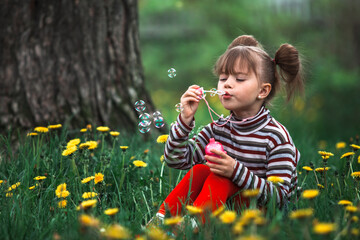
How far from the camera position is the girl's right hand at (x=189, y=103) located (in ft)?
6.20

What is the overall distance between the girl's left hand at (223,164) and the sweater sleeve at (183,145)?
0.18 m

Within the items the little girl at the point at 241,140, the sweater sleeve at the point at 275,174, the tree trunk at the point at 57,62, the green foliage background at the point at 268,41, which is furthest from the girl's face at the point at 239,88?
the green foliage background at the point at 268,41

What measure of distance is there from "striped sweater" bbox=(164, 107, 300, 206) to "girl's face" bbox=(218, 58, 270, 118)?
88 mm

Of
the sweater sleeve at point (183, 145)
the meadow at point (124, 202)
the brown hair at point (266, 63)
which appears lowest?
the meadow at point (124, 202)

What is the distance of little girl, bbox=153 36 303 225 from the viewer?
1.75 metres

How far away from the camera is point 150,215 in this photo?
1850mm

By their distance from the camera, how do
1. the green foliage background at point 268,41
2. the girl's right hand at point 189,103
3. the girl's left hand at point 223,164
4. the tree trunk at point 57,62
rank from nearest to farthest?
the girl's left hand at point 223,164 < the girl's right hand at point 189,103 < the tree trunk at point 57,62 < the green foliage background at point 268,41

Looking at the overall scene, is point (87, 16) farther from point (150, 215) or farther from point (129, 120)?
point (150, 215)

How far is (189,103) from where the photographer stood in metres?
1.92

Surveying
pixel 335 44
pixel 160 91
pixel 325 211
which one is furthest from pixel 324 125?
pixel 160 91

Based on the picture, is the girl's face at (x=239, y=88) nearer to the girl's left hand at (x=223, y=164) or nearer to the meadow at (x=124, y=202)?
the girl's left hand at (x=223, y=164)

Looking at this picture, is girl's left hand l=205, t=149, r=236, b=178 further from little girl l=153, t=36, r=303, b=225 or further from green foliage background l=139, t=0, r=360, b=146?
green foliage background l=139, t=0, r=360, b=146

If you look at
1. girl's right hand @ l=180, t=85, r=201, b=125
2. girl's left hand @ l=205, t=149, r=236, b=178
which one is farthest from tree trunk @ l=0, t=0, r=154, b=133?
girl's left hand @ l=205, t=149, r=236, b=178

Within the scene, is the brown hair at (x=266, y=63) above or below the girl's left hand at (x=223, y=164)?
above
